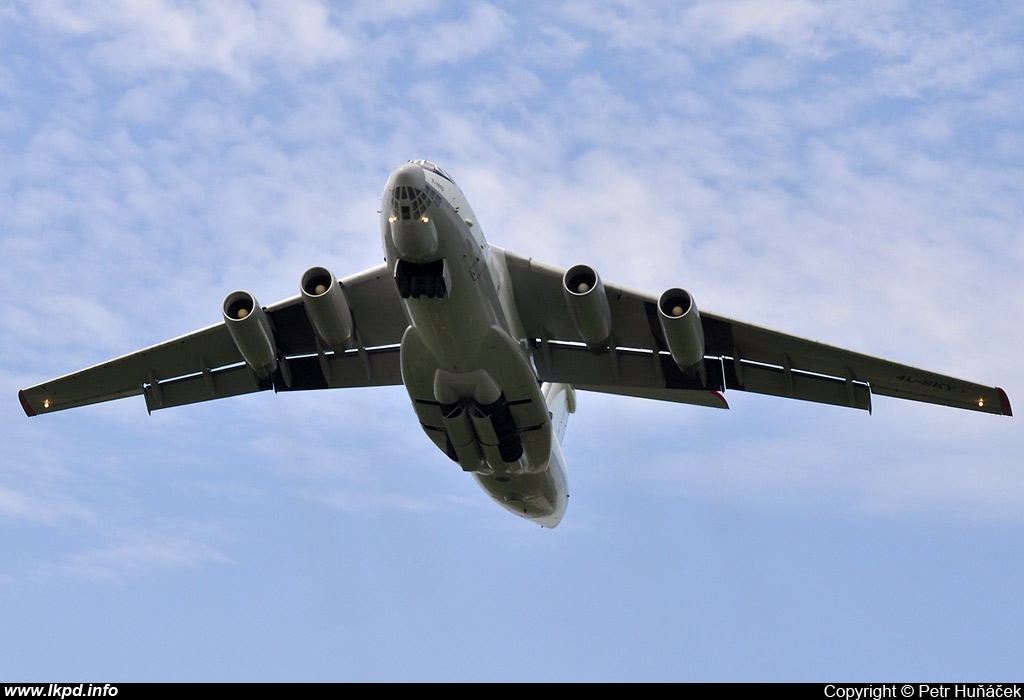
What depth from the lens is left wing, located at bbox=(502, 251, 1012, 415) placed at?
1847 centimetres

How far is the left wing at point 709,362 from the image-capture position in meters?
18.5

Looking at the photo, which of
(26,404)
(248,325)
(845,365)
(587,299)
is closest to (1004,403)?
(845,365)

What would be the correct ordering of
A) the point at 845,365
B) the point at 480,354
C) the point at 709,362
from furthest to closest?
the point at 709,362 < the point at 845,365 < the point at 480,354

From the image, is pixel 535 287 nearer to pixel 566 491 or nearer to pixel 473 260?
pixel 473 260

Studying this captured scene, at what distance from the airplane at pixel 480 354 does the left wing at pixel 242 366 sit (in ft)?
0.07

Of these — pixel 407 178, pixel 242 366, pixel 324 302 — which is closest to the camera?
pixel 407 178

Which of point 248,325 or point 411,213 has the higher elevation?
point 411,213

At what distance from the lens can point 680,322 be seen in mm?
17062

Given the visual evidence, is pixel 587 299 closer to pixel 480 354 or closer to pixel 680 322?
pixel 680 322

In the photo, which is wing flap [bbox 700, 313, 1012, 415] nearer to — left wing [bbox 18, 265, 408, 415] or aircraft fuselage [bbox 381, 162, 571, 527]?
aircraft fuselage [bbox 381, 162, 571, 527]

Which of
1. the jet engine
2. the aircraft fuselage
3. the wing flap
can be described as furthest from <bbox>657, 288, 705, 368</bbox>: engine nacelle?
the aircraft fuselage

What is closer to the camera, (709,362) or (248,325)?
(248,325)

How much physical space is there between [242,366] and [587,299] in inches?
241
